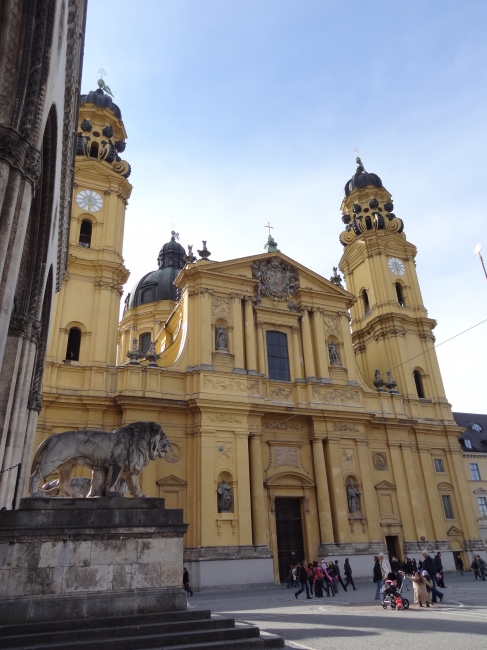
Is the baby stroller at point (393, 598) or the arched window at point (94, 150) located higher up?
the arched window at point (94, 150)

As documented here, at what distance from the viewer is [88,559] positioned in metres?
7.61

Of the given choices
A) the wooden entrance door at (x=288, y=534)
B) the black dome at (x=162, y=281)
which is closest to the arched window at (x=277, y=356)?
the wooden entrance door at (x=288, y=534)

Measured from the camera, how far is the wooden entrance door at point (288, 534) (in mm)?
23047

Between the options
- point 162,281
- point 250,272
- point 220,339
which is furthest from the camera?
point 162,281

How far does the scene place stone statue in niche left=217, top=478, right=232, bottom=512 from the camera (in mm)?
21812

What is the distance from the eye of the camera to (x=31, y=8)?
7664 millimetres

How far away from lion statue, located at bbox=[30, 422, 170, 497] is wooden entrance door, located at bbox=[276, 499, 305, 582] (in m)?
16.2

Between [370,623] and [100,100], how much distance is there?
98.2ft

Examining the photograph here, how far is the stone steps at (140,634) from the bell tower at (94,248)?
1631 centimetres

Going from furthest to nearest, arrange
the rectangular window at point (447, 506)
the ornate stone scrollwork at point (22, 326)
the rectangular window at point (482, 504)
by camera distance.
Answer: the rectangular window at point (482, 504) < the rectangular window at point (447, 506) < the ornate stone scrollwork at point (22, 326)

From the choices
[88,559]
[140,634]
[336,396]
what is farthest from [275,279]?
[140,634]

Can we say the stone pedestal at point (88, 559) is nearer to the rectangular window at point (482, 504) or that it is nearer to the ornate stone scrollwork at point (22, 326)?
the ornate stone scrollwork at point (22, 326)

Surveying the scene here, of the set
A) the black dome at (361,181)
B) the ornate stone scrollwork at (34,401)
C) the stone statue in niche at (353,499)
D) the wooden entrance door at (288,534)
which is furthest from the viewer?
the black dome at (361,181)

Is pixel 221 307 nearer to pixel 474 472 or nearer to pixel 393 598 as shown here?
pixel 393 598
